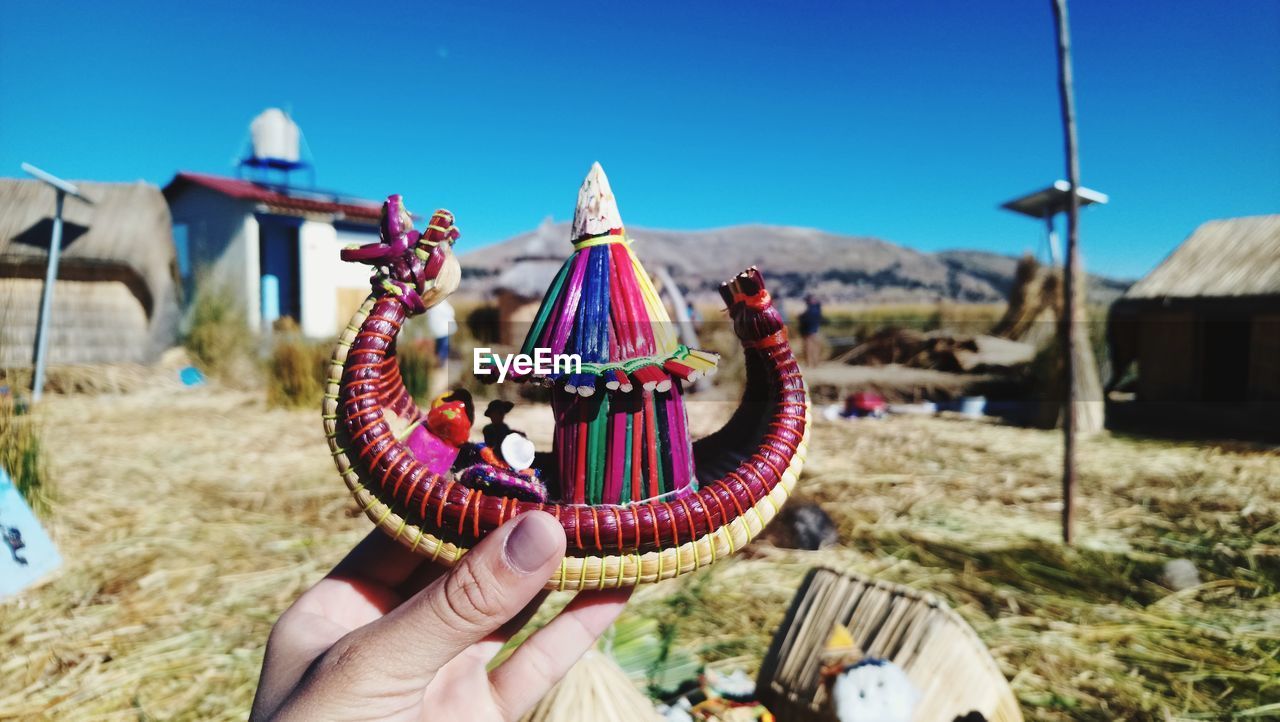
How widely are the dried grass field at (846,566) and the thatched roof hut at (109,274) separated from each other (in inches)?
174

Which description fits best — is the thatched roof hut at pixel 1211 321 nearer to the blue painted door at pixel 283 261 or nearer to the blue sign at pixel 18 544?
the blue sign at pixel 18 544

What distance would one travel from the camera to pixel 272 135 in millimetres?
16312

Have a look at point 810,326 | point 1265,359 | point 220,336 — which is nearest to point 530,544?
point 1265,359

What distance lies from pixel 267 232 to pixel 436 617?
60.3ft

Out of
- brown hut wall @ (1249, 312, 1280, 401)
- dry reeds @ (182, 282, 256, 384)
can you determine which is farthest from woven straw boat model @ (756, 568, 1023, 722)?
dry reeds @ (182, 282, 256, 384)

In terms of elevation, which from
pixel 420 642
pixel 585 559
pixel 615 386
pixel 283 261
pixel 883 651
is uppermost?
pixel 283 261

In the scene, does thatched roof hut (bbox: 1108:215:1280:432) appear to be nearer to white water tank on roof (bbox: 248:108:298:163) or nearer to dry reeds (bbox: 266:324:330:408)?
dry reeds (bbox: 266:324:330:408)

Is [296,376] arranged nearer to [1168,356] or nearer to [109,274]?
→ [109,274]

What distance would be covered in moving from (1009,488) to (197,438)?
707 centimetres

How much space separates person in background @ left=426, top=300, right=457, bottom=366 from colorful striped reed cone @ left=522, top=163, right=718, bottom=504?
6.93m

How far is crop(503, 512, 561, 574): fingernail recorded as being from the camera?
1.30 metres

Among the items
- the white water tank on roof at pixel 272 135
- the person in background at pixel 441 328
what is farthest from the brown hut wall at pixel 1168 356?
the white water tank on roof at pixel 272 135

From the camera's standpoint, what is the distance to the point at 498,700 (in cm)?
172

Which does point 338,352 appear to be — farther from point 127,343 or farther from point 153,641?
point 127,343
